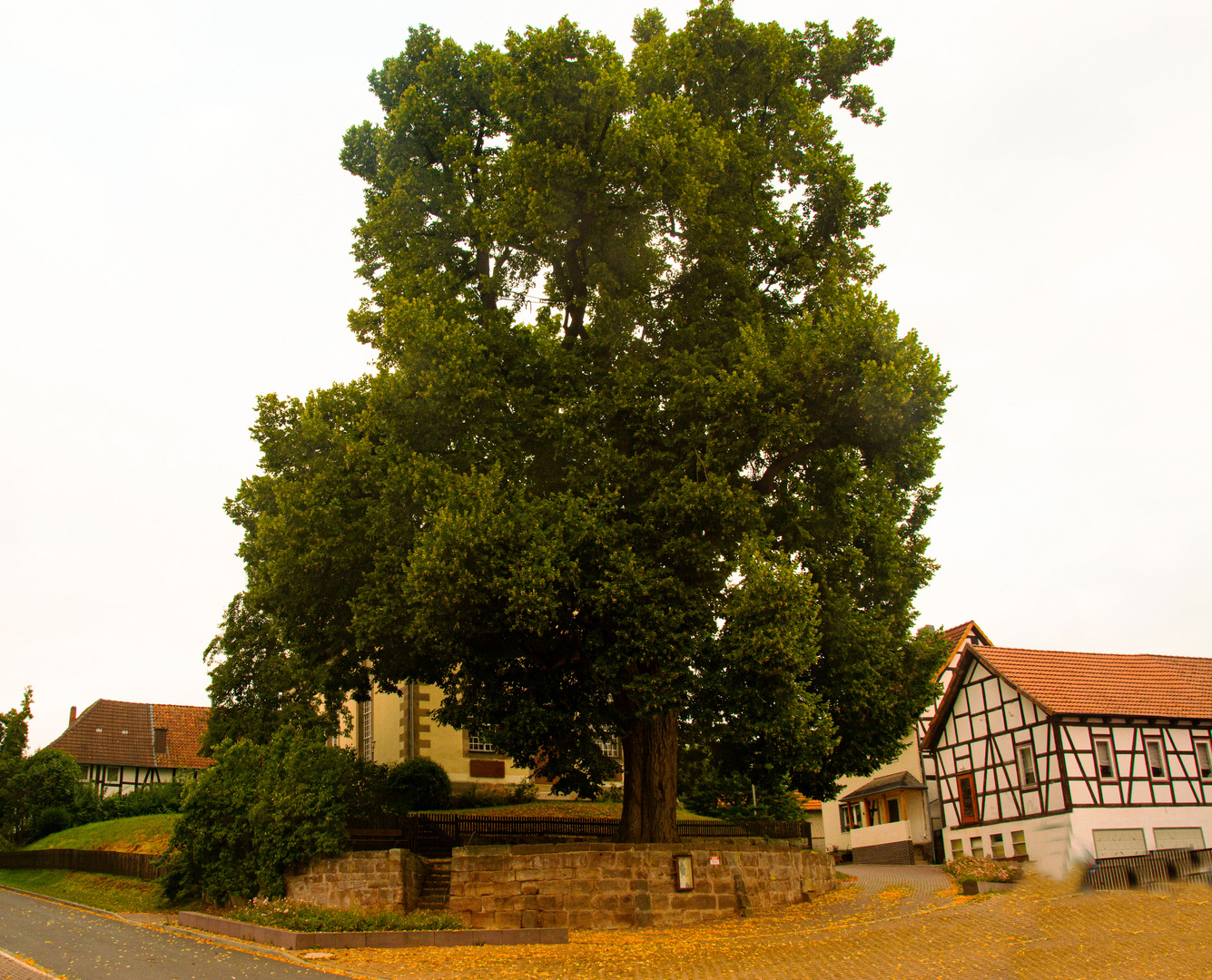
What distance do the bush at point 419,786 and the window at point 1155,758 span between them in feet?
68.1

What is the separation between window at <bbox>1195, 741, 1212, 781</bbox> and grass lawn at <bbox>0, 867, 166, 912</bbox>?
28.6 meters

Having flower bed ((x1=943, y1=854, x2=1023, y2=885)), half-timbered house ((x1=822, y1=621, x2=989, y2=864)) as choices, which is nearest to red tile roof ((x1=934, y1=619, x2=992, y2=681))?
half-timbered house ((x1=822, y1=621, x2=989, y2=864))

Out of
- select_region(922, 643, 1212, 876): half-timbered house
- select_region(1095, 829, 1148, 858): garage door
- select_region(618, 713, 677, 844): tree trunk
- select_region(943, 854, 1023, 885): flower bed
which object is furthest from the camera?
select_region(922, 643, 1212, 876): half-timbered house

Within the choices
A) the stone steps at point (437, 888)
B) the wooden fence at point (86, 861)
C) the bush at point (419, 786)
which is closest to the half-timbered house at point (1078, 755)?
the stone steps at point (437, 888)

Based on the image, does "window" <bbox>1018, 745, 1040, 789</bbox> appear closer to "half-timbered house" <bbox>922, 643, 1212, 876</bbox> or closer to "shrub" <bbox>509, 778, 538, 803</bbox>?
"half-timbered house" <bbox>922, 643, 1212, 876</bbox>

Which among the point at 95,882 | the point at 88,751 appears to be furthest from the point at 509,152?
the point at 88,751

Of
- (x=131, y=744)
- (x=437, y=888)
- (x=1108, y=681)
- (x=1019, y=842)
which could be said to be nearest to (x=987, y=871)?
(x=1019, y=842)

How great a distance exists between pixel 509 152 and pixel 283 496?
7.88 m

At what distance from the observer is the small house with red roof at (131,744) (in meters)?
40.9

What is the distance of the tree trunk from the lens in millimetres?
18828

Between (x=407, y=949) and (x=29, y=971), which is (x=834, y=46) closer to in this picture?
(x=407, y=949)

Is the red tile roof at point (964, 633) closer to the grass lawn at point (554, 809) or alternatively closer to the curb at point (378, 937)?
the grass lawn at point (554, 809)

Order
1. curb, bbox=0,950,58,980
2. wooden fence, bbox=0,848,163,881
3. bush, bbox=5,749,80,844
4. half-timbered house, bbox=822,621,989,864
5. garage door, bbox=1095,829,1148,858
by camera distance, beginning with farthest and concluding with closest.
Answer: half-timbered house, bbox=822,621,989,864
bush, bbox=5,749,80,844
garage door, bbox=1095,829,1148,858
wooden fence, bbox=0,848,163,881
curb, bbox=0,950,58,980

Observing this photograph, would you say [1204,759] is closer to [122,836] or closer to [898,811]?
[898,811]
